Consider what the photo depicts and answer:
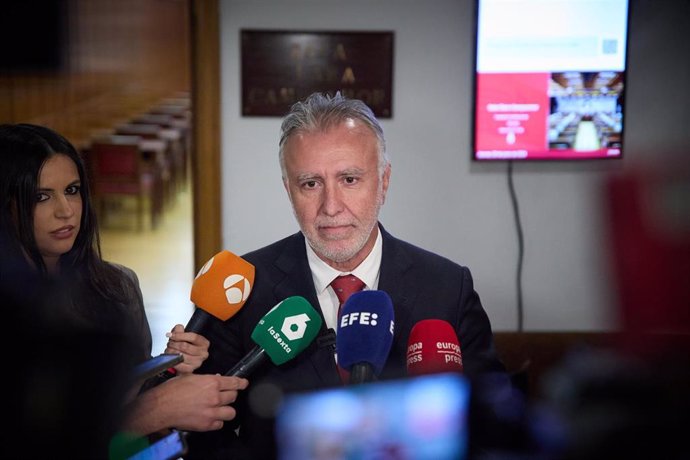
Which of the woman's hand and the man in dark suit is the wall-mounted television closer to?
the man in dark suit

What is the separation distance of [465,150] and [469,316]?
2.29 m

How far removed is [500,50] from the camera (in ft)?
11.9

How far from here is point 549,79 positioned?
3.65 metres

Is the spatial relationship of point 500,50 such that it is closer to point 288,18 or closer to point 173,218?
point 288,18

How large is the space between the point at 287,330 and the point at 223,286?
21 cm

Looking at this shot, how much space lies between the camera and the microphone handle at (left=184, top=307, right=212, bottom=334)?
1416 mm

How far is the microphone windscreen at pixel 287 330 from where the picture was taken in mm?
1326

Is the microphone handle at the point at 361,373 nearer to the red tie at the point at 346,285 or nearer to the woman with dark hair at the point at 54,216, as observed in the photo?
the red tie at the point at 346,285

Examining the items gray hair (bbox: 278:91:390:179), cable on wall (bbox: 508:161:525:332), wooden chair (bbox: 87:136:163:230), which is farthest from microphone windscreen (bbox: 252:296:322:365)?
wooden chair (bbox: 87:136:163:230)

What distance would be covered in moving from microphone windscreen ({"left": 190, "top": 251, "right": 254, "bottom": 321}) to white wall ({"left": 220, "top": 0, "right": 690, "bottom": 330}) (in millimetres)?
2263

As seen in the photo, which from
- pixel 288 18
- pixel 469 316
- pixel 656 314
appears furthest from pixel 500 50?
pixel 656 314

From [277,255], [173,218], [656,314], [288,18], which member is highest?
[288,18]

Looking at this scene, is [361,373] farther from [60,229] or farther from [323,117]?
[60,229]

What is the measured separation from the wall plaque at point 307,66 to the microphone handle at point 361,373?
2.76 meters
